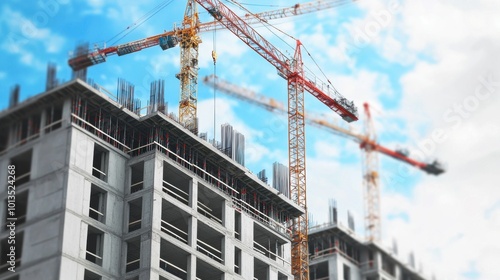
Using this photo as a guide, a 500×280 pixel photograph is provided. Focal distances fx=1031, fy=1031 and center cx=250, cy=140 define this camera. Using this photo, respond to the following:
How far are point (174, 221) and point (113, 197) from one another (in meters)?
6.48

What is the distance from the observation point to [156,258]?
78875 mm

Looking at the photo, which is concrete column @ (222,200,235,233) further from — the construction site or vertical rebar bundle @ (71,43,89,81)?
vertical rebar bundle @ (71,43,89,81)

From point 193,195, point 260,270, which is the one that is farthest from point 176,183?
point 260,270

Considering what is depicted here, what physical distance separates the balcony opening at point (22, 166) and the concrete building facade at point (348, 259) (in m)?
48.0

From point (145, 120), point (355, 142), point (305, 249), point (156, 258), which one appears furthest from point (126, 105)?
point (355, 142)

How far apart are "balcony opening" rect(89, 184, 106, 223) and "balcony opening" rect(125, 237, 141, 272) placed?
3029 mm

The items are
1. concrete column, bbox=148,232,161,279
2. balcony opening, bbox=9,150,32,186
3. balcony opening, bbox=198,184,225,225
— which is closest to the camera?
concrete column, bbox=148,232,161,279

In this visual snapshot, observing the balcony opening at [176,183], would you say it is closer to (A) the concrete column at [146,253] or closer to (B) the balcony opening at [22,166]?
(A) the concrete column at [146,253]

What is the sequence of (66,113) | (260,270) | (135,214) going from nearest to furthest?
1. (66,113)
2. (135,214)
3. (260,270)

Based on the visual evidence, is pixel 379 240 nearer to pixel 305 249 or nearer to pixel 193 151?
pixel 305 249

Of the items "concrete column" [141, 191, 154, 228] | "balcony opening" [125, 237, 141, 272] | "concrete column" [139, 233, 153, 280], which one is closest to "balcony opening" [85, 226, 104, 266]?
"balcony opening" [125, 237, 141, 272]

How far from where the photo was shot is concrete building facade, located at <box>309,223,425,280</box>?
394 feet

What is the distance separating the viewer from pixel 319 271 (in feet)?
399

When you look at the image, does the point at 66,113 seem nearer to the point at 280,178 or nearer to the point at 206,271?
the point at 206,271
